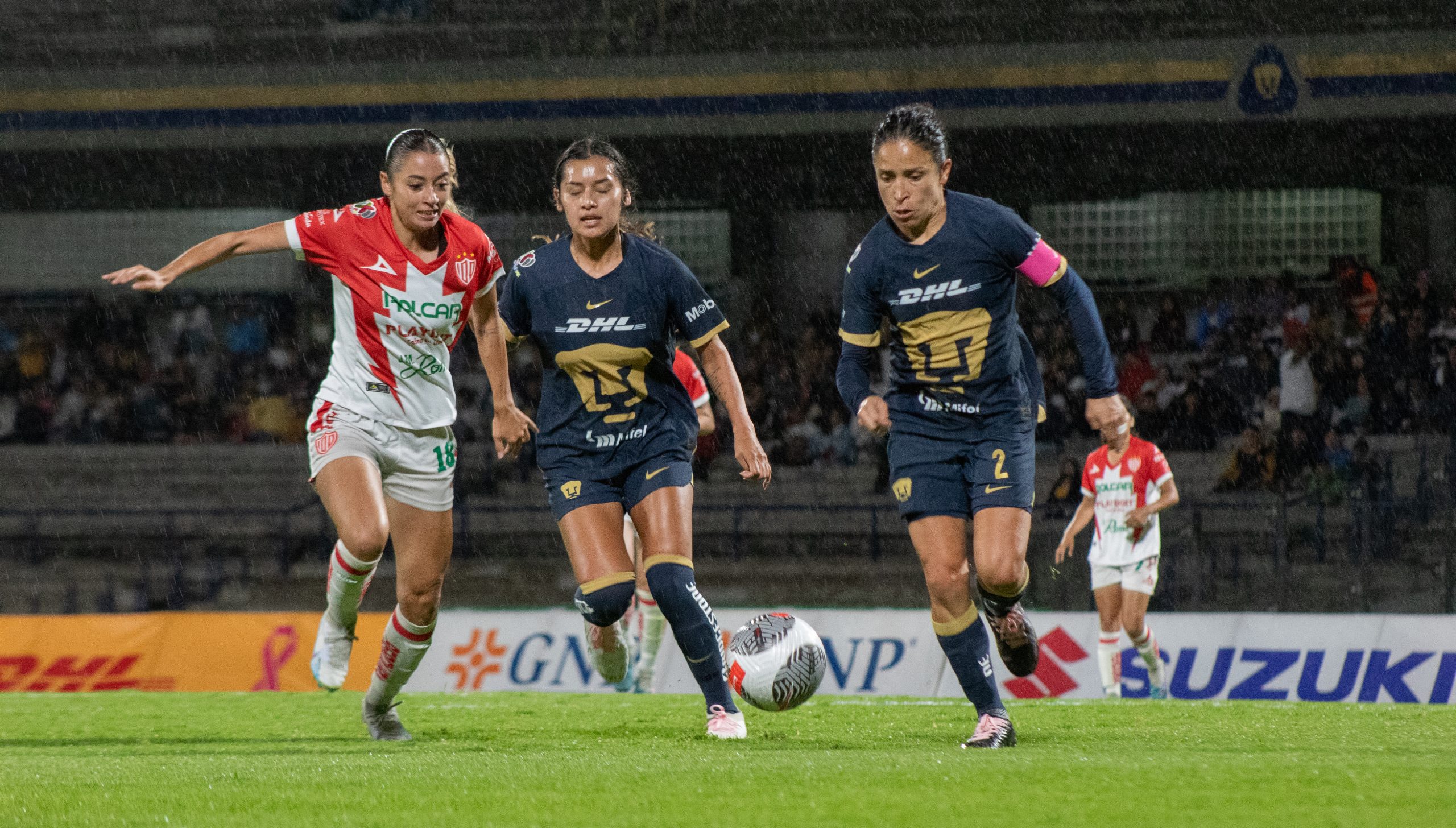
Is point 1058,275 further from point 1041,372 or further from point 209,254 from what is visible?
point 1041,372

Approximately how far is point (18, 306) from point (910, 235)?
74.8 feet

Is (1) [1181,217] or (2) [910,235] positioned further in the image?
(1) [1181,217]

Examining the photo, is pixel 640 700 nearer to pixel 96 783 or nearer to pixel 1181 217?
pixel 96 783

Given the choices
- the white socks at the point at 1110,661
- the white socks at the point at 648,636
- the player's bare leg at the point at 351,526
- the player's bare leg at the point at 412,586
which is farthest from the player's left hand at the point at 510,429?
the white socks at the point at 1110,661

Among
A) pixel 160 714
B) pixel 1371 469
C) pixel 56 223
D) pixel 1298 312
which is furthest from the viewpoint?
pixel 56 223

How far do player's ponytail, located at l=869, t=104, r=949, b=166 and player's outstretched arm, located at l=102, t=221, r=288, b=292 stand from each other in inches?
93.8

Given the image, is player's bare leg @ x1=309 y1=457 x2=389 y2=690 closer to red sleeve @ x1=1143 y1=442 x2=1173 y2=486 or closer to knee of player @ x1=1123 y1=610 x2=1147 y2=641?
knee of player @ x1=1123 y1=610 x2=1147 y2=641

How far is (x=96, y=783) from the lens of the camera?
16.0 feet

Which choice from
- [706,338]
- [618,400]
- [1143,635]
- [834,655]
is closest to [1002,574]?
[706,338]

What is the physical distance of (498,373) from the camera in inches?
254

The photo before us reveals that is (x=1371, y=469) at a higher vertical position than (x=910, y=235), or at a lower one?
lower

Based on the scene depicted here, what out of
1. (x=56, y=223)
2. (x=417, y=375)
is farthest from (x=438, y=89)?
(x=417, y=375)

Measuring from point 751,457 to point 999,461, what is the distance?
3.11 feet

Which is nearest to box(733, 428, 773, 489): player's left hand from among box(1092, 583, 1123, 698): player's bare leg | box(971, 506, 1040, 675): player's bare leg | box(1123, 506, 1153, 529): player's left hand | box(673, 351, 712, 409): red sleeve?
box(971, 506, 1040, 675): player's bare leg
